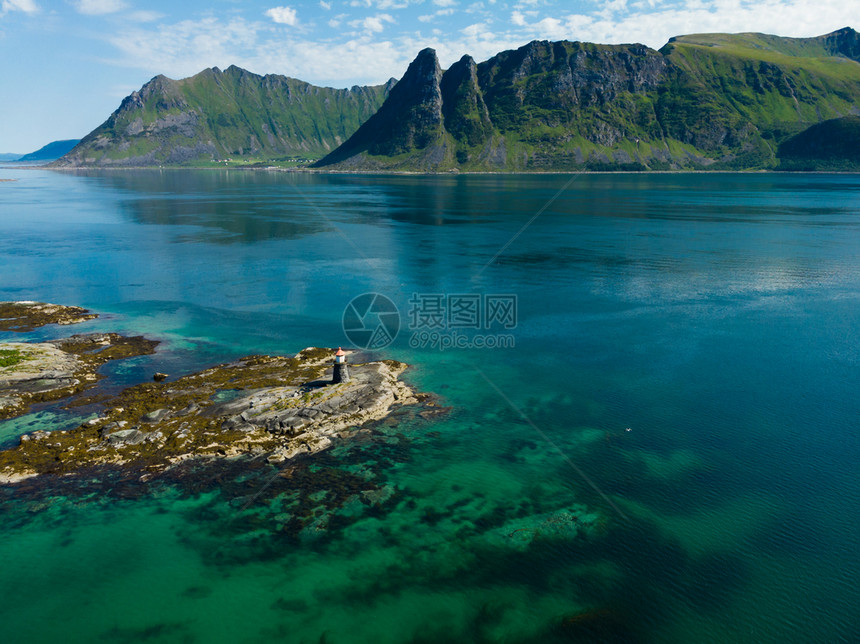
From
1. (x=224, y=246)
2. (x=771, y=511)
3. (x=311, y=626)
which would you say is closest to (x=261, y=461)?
(x=311, y=626)

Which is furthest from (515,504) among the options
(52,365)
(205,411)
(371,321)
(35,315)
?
(35,315)

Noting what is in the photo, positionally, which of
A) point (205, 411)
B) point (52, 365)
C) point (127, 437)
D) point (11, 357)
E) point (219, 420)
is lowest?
point (127, 437)

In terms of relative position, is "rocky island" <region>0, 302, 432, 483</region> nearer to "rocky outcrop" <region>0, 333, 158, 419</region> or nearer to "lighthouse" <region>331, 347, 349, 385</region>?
"rocky outcrop" <region>0, 333, 158, 419</region>

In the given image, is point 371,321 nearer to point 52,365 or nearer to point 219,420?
point 219,420

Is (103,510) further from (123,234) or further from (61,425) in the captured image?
(123,234)

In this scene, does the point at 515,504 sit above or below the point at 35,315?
below

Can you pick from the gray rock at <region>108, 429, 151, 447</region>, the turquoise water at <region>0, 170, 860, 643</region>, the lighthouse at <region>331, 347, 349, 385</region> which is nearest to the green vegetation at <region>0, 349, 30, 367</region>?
the turquoise water at <region>0, 170, 860, 643</region>

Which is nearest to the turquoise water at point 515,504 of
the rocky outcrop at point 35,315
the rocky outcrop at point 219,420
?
the rocky outcrop at point 219,420

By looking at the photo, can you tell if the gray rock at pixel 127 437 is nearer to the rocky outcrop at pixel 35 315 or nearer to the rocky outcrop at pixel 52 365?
the rocky outcrop at pixel 52 365
